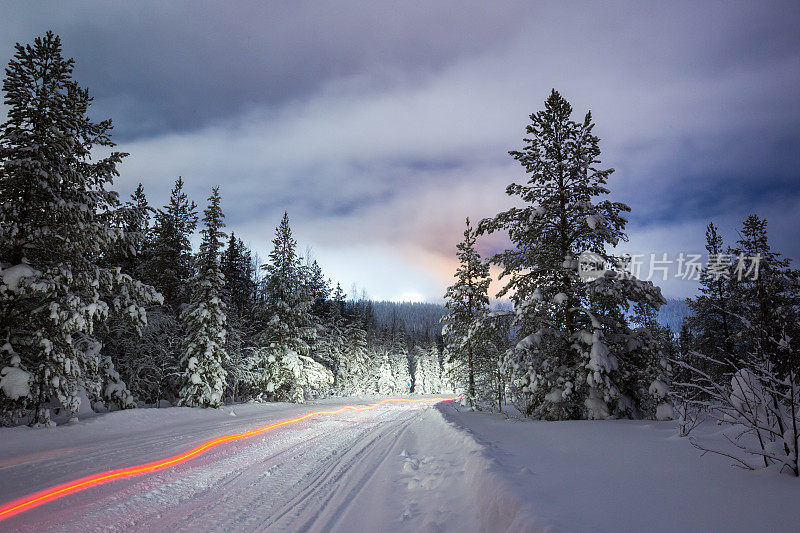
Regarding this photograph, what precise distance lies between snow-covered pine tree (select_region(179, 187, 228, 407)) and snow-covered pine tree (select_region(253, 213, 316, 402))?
6371 millimetres

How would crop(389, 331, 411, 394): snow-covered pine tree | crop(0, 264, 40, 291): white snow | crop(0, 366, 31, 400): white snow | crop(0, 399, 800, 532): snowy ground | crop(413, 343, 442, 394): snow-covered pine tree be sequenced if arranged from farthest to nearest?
crop(413, 343, 442, 394): snow-covered pine tree
crop(389, 331, 411, 394): snow-covered pine tree
crop(0, 264, 40, 291): white snow
crop(0, 366, 31, 400): white snow
crop(0, 399, 800, 532): snowy ground

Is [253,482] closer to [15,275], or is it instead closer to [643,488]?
[643,488]

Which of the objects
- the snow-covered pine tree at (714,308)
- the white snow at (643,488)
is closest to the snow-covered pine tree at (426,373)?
the snow-covered pine tree at (714,308)

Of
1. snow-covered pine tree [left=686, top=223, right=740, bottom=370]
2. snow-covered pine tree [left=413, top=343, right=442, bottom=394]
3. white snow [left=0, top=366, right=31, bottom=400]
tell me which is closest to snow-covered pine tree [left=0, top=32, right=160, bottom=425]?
white snow [left=0, top=366, right=31, bottom=400]

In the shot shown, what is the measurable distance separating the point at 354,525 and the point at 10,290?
44.7 feet

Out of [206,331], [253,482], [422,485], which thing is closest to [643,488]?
[422,485]

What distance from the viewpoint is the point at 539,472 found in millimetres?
5965

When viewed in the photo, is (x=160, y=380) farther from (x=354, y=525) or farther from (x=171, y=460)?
(x=354, y=525)

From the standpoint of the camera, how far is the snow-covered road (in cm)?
544

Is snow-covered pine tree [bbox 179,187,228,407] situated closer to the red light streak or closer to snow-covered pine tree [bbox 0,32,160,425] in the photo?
snow-covered pine tree [bbox 0,32,160,425]

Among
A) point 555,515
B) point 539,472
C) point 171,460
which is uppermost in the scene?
point 555,515

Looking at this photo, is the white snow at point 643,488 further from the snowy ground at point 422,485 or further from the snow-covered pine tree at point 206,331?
the snow-covered pine tree at point 206,331

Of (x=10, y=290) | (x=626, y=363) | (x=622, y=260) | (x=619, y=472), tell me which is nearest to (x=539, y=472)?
(x=619, y=472)

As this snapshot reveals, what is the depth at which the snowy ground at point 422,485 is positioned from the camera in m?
3.96
